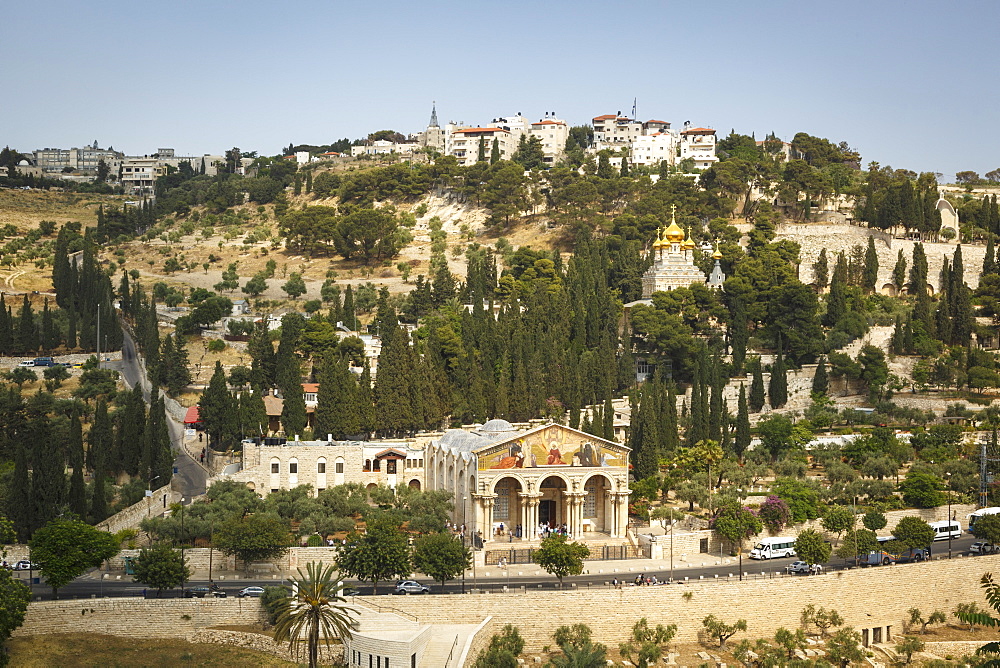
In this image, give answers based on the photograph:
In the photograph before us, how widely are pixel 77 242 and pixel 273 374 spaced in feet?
226

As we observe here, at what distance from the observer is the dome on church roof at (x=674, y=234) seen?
111562 millimetres

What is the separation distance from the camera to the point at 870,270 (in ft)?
356

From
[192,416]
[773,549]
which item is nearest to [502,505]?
[773,549]

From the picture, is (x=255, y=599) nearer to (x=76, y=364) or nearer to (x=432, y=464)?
(x=432, y=464)

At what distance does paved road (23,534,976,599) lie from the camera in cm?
5766

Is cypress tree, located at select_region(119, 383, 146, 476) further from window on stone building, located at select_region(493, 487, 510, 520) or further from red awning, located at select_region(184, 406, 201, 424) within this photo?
window on stone building, located at select_region(493, 487, 510, 520)

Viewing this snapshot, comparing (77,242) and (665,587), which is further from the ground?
(77,242)

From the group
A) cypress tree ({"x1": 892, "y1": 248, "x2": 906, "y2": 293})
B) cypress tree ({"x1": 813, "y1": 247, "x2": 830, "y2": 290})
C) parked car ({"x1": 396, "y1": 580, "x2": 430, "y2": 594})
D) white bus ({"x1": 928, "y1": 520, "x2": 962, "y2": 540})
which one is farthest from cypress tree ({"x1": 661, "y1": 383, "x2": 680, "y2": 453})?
cypress tree ({"x1": 892, "y1": 248, "x2": 906, "y2": 293})

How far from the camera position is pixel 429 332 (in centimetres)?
9450

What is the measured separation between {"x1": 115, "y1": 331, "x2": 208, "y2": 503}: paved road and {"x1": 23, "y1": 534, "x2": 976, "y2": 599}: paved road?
1289cm

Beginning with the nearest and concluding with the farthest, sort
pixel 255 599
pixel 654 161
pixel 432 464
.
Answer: pixel 255 599
pixel 432 464
pixel 654 161

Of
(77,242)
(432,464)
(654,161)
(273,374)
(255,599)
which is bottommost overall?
(255,599)

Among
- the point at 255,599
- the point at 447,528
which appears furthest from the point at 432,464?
the point at 255,599

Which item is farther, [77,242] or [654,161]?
[654,161]
